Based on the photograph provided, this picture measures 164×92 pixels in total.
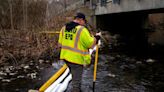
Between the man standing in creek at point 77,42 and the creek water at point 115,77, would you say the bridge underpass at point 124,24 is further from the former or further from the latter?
the man standing in creek at point 77,42

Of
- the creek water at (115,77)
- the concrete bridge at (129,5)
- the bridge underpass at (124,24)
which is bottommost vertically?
the creek water at (115,77)

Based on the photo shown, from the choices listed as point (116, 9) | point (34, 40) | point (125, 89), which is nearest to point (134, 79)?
point (125, 89)

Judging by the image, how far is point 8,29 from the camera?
16344 millimetres

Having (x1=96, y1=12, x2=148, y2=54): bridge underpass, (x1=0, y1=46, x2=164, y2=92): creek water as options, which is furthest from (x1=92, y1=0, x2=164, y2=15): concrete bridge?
(x1=96, y1=12, x2=148, y2=54): bridge underpass

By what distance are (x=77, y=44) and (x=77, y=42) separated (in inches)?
2.0

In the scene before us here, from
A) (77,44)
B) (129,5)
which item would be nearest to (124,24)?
(129,5)

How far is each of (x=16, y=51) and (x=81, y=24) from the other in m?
7.79

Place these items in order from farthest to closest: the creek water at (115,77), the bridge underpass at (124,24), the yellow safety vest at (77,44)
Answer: the bridge underpass at (124,24), the creek water at (115,77), the yellow safety vest at (77,44)

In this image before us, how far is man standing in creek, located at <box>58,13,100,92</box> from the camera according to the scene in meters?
6.48

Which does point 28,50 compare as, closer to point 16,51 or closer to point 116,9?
point 16,51

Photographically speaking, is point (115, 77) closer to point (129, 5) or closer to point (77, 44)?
point (77, 44)

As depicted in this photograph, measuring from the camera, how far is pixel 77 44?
659 centimetres

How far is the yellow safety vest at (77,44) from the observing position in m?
6.46

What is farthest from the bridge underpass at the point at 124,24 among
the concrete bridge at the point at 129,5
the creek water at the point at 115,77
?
the creek water at the point at 115,77
